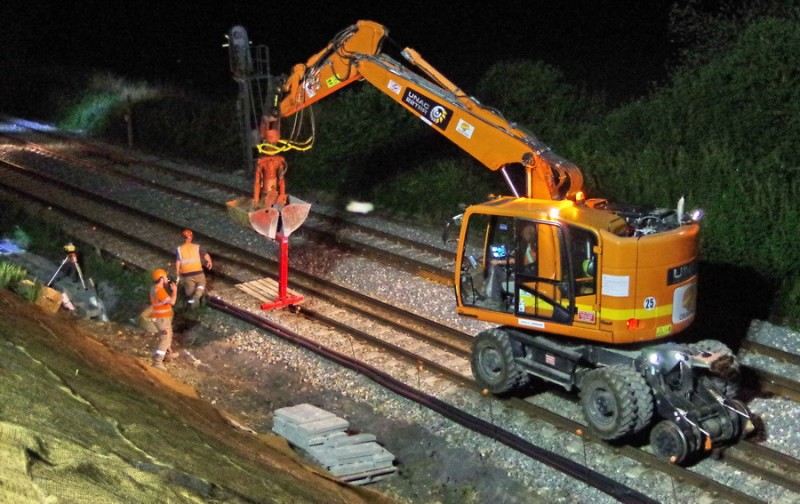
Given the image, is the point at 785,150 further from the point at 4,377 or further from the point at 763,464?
the point at 4,377

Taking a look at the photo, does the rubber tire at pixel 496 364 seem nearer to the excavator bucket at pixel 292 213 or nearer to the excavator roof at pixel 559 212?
the excavator roof at pixel 559 212

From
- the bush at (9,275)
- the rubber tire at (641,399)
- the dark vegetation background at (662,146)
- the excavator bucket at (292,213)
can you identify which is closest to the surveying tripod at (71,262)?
the bush at (9,275)

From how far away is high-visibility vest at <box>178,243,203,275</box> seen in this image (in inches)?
609

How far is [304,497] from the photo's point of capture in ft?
26.8

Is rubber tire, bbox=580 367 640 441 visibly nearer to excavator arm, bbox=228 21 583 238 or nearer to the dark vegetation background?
excavator arm, bbox=228 21 583 238

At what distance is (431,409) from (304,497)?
4.33 metres

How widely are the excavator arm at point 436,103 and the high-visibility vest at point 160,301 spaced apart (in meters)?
3.38

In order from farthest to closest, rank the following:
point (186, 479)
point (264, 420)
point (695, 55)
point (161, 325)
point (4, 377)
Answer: point (695, 55) → point (161, 325) → point (264, 420) → point (4, 377) → point (186, 479)

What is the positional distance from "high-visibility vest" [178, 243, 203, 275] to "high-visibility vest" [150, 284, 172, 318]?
173cm

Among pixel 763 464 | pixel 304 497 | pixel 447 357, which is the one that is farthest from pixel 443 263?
pixel 304 497

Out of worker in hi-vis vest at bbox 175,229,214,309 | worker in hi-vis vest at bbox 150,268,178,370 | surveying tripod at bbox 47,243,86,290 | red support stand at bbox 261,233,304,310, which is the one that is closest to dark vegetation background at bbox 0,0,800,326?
red support stand at bbox 261,233,304,310

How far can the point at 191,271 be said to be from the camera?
15555mm

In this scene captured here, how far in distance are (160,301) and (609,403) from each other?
6242 millimetres

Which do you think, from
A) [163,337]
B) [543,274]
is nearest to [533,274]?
[543,274]
